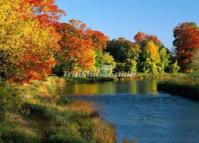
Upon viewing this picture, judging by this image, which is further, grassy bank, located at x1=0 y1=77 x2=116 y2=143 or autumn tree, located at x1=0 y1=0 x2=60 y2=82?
autumn tree, located at x1=0 y1=0 x2=60 y2=82

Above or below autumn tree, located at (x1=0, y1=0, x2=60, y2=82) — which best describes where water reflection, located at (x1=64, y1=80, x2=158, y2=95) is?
below

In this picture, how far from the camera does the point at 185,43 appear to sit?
138m

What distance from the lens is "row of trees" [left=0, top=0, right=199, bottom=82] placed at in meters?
31.0

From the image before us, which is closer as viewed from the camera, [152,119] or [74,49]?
[152,119]

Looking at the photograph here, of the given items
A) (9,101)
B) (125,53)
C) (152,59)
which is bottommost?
(9,101)

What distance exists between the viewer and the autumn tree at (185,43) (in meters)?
134

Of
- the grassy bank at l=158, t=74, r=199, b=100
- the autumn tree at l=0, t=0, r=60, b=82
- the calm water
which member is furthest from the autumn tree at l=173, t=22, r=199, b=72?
the autumn tree at l=0, t=0, r=60, b=82

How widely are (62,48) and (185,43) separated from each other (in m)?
46.1

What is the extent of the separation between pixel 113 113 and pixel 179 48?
9724 cm

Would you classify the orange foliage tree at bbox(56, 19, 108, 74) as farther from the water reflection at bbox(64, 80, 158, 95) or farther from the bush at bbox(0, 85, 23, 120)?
the bush at bbox(0, 85, 23, 120)

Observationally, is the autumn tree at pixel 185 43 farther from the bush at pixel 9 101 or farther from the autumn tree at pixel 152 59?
the bush at pixel 9 101

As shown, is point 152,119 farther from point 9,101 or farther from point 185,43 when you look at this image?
point 185,43

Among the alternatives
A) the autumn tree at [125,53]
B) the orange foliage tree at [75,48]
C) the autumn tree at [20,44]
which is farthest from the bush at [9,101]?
the autumn tree at [125,53]

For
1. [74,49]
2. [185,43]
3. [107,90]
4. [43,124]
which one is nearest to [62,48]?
[74,49]
